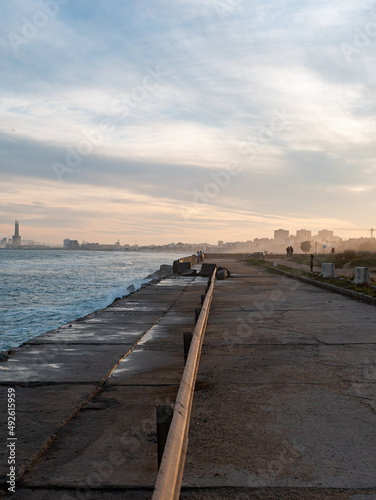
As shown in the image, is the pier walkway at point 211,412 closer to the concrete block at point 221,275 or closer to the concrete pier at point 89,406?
the concrete pier at point 89,406

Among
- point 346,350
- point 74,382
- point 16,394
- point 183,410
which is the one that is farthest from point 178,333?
point 183,410

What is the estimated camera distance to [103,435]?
4570mm

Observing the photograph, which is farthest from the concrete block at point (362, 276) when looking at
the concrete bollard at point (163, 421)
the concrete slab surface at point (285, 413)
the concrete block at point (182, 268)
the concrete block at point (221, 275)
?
the concrete block at point (182, 268)

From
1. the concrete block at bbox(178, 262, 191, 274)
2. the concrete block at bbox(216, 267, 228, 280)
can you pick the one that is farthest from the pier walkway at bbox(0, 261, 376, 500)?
the concrete block at bbox(178, 262, 191, 274)

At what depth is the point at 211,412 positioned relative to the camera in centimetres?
516

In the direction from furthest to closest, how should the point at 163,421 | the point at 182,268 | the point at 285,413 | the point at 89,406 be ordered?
the point at 182,268 → the point at 89,406 → the point at 285,413 → the point at 163,421

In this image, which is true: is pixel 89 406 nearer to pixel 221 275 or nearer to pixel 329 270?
pixel 329 270

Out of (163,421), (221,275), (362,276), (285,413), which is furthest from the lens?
(221,275)

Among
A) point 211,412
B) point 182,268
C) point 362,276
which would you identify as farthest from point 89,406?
point 182,268

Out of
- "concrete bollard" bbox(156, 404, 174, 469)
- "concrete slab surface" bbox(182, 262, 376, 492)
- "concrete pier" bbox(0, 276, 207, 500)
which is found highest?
"concrete bollard" bbox(156, 404, 174, 469)

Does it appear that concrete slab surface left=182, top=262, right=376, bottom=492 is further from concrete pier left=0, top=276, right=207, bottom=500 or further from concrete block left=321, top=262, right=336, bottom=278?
concrete block left=321, top=262, right=336, bottom=278

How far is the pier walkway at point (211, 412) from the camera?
364 cm

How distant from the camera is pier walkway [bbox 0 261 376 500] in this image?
11.9 ft

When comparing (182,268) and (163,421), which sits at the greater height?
(163,421)
